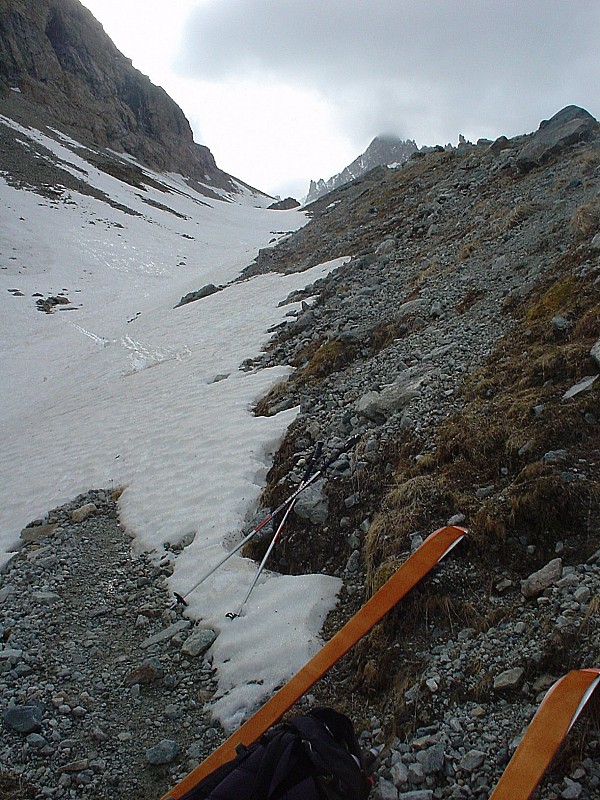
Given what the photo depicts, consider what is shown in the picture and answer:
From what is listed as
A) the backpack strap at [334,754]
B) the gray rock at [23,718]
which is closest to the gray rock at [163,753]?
the gray rock at [23,718]

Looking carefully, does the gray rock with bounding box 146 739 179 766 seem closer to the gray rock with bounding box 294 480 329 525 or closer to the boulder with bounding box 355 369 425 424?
the gray rock with bounding box 294 480 329 525

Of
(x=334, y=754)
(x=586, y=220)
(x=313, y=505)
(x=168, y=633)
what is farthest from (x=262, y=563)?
(x=586, y=220)

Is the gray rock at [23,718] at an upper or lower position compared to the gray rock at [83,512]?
upper

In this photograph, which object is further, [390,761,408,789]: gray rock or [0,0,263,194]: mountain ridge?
[0,0,263,194]: mountain ridge

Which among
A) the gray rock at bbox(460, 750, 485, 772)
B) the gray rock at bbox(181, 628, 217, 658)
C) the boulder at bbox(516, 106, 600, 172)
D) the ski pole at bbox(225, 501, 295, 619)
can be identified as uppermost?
the boulder at bbox(516, 106, 600, 172)

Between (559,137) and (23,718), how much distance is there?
A: 769 inches

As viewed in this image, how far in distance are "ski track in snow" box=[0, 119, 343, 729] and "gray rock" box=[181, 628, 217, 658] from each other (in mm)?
113

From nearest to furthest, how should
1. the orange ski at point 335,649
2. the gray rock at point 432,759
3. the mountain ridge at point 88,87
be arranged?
1. the gray rock at point 432,759
2. the orange ski at point 335,649
3. the mountain ridge at point 88,87

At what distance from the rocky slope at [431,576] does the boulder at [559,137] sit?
7105mm

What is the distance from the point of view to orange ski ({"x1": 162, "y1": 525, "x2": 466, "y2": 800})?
360cm

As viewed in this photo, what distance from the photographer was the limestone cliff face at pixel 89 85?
75.8m

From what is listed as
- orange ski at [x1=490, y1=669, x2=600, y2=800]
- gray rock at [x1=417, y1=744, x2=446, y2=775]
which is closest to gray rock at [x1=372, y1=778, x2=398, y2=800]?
gray rock at [x1=417, y1=744, x2=446, y2=775]

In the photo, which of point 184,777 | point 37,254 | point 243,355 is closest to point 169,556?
point 184,777

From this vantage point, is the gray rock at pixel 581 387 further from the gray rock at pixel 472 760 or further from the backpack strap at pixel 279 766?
the backpack strap at pixel 279 766
